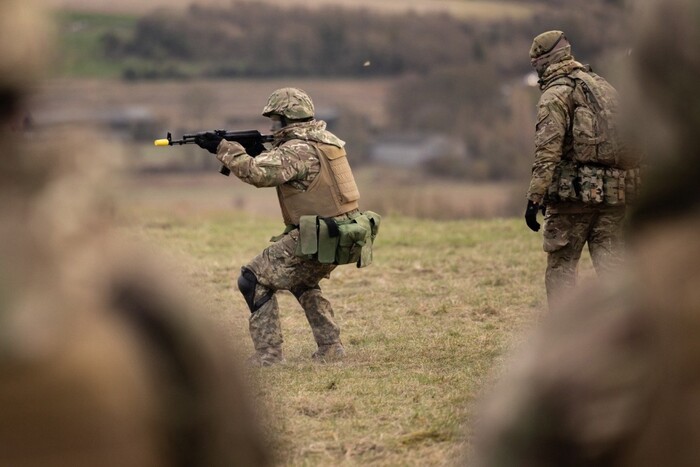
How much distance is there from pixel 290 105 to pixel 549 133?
1.83 m

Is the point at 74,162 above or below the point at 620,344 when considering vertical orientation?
above

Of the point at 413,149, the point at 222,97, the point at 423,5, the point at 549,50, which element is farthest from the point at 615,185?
the point at 423,5

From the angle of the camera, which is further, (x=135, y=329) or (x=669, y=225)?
(x=669, y=225)

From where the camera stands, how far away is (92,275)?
2.06 m

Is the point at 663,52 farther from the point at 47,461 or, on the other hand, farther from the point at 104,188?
the point at 47,461

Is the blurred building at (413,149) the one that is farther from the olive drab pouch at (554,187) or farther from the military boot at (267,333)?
the military boot at (267,333)

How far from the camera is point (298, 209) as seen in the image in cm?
862

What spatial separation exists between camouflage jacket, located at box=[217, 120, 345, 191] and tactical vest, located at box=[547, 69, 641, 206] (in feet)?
5.41

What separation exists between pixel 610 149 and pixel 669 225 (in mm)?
6668

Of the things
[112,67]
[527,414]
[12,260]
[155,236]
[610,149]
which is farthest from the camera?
[112,67]

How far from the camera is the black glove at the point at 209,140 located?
857cm

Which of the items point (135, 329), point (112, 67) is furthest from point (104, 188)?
point (112, 67)

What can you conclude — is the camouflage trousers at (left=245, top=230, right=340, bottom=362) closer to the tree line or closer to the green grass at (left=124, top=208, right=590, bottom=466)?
the green grass at (left=124, top=208, right=590, bottom=466)

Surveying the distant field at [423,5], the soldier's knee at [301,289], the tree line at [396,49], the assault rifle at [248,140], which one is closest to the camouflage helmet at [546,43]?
the assault rifle at [248,140]
